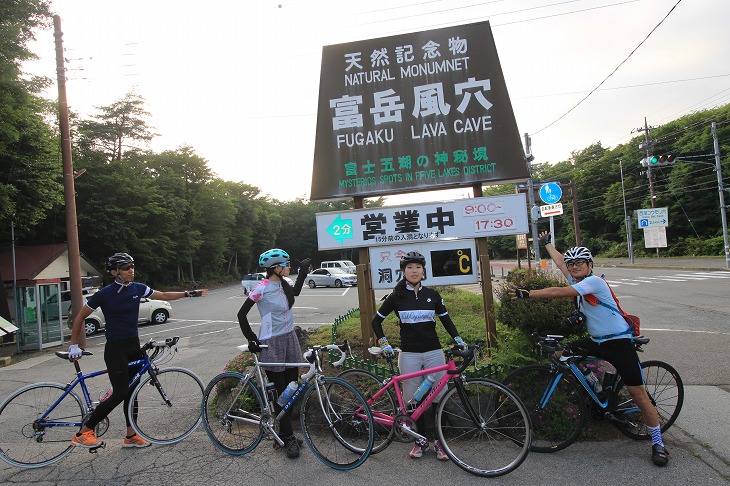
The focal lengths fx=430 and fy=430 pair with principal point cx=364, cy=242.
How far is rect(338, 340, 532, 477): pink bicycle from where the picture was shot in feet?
11.4

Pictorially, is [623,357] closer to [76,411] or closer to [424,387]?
→ [424,387]

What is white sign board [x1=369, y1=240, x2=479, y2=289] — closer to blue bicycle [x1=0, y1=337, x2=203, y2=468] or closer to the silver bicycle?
the silver bicycle

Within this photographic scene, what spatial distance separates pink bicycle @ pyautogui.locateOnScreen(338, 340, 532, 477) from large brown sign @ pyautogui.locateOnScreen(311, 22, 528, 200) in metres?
3.35

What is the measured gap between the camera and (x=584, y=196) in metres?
61.1

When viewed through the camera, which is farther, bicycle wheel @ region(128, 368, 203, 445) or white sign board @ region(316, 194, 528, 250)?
white sign board @ region(316, 194, 528, 250)

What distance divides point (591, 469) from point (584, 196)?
214 feet

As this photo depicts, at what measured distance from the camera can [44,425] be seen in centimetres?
411

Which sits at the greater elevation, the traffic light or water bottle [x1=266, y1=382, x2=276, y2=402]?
the traffic light

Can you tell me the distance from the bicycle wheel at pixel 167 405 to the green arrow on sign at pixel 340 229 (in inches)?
108

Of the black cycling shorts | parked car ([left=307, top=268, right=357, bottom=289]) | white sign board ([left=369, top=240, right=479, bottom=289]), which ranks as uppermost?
white sign board ([left=369, top=240, right=479, bottom=289])

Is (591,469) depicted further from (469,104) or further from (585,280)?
(469,104)

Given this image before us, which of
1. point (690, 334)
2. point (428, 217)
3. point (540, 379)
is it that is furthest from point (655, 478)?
point (690, 334)

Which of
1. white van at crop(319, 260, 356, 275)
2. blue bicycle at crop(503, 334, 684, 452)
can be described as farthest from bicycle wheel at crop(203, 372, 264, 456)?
white van at crop(319, 260, 356, 275)

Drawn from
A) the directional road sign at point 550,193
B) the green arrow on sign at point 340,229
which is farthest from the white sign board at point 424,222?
the directional road sign at point 550,193
